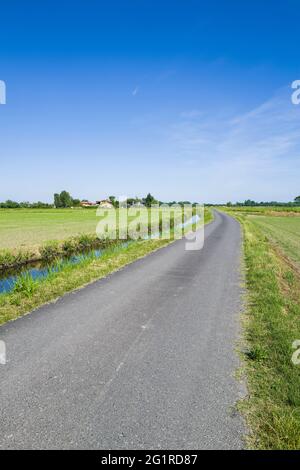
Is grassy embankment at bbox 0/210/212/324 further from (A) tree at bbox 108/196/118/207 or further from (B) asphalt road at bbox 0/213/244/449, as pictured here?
(A) tree at bbox 108/196/118/207

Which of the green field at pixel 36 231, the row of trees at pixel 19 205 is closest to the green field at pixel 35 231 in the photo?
the green field at pixel 36 231

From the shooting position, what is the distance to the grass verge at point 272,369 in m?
3.57

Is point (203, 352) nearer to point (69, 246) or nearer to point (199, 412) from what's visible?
point (199, 412)

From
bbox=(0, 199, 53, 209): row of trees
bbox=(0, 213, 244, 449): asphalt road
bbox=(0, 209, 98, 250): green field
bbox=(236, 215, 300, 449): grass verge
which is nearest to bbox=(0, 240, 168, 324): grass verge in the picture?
bbox=(0, 213, 244, 449): asphalt road

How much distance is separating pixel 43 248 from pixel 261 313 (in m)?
15.7

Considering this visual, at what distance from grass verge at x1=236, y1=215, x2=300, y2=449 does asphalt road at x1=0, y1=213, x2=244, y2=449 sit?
28 centimetres

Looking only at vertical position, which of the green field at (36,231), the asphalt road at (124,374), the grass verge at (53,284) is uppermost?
the green field at (36,231)

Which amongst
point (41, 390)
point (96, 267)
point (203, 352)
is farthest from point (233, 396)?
point (96, 267)

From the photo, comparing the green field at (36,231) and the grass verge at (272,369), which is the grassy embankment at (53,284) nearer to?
the grass verge at (272,369)

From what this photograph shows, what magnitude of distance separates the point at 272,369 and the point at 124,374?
2561mm

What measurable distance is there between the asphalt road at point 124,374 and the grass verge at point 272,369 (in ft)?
0.91

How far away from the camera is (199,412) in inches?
155

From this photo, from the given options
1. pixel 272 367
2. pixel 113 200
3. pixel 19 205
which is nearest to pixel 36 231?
pixel 272 367

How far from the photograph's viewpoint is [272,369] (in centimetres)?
497
